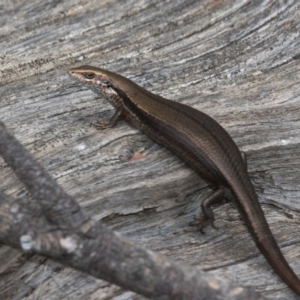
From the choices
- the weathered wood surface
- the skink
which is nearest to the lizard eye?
the skink

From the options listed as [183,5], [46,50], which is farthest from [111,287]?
[183,5]

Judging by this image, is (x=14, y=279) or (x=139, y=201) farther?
(x=139, y=201)

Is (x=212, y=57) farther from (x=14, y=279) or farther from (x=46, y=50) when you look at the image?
(x=14, y=279)

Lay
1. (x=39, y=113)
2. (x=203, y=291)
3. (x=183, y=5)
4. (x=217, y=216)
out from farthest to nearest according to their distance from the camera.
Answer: (x=183, y=5)
(x=39, y=113)
(x=217, y=216)
(x=203, y=291)

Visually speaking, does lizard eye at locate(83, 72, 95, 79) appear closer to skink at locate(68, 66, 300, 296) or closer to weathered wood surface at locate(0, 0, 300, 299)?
skink at locate(68, 66, 300, 296)

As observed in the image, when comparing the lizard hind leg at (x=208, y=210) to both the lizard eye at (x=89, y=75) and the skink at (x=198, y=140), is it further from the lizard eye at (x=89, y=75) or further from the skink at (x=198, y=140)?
the lizard eye at (x=89, y=75)

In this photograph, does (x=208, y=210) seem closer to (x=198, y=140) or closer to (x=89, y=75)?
(x=198, y=140)
